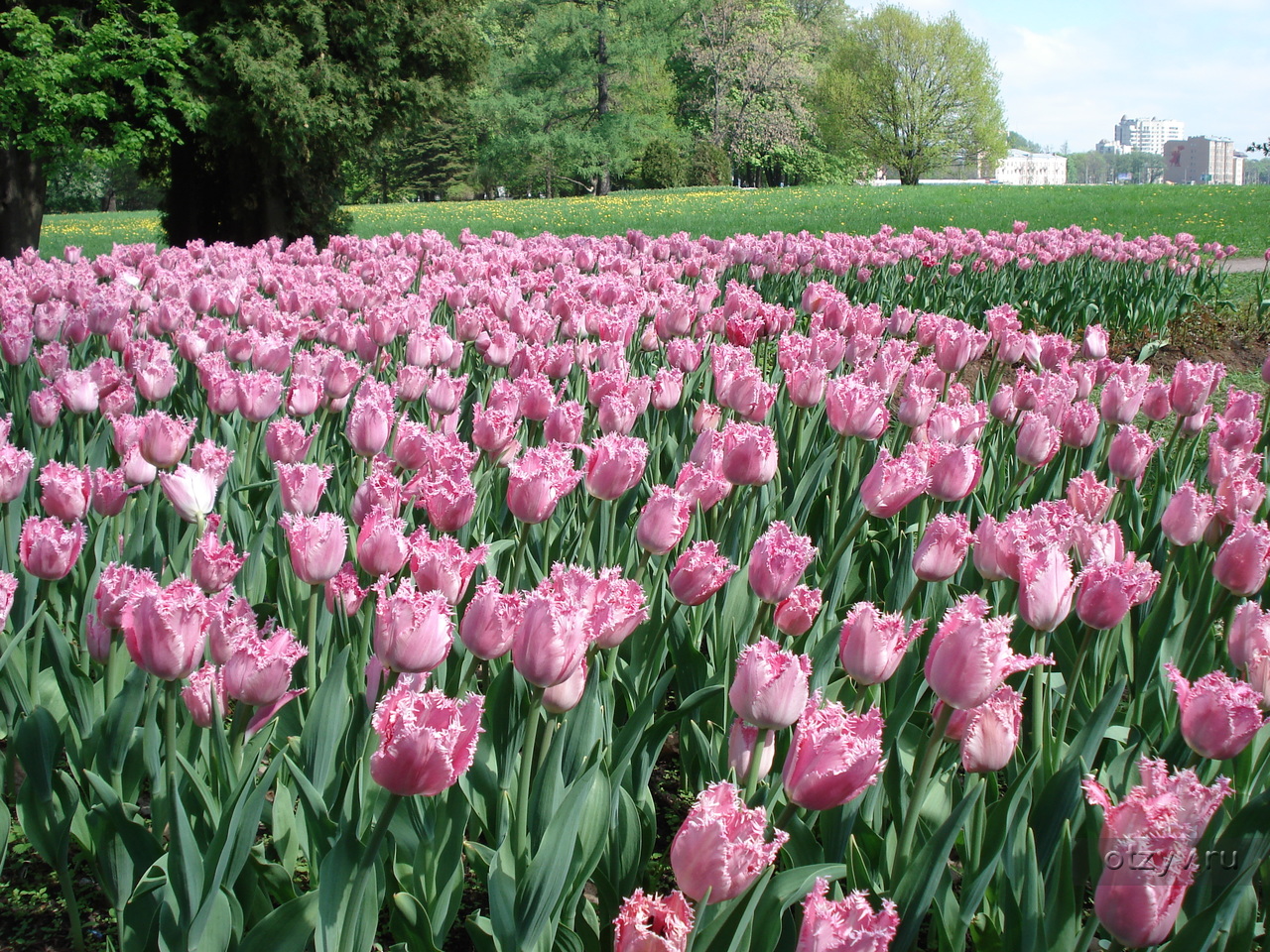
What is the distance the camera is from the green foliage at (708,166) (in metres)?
45.2

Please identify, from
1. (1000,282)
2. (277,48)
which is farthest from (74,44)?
(1000,282)

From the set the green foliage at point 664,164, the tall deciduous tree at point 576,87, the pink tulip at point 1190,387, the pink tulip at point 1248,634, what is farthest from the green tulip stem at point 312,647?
the green foliage at point 664,164

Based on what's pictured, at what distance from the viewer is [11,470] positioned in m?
1.80

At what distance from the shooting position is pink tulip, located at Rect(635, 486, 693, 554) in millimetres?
1622

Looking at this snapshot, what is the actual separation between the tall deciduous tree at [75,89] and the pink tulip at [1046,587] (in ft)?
34.4

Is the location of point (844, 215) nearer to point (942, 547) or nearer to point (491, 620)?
point (942, 547)

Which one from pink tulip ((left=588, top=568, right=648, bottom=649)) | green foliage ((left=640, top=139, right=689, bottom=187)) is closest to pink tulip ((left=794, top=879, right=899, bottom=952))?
pink tulip ((left=588, top=568, right=648, bottom=649))

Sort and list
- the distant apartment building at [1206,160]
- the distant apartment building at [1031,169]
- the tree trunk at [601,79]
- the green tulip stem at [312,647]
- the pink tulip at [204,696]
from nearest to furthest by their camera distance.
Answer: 1. the pink tulip at [204,696]
2. the green tulip stem at [312,647]
3. the tree trunk at [601,79]
4. the distant apartment building at [1031,169]
5. the distant apartment building at [1206,160]

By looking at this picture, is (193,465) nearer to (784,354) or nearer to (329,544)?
(329,544)

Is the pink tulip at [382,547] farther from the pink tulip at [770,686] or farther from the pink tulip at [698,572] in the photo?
the pink tulip at [770,686]

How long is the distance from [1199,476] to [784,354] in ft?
5.28

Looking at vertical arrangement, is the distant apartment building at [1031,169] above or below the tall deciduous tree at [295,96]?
above

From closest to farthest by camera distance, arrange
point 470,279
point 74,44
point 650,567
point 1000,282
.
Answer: point 650,567
point 470,279
point 1000,282
point 74,44

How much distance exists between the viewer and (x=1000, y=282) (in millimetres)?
7449
